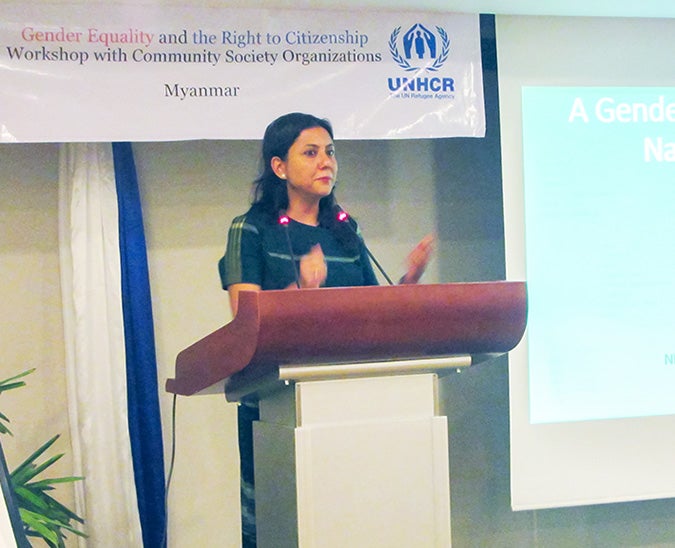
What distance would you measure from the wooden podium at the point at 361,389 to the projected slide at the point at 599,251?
184cm

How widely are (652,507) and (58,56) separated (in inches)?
118

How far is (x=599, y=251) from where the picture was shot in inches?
138

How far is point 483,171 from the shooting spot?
12.9ft

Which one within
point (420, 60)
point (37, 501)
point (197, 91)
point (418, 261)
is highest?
point (420, 60)

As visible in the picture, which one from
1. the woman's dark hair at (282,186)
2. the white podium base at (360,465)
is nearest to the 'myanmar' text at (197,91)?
the woman's dark hair at (282,186)

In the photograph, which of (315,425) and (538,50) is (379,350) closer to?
(315,425)

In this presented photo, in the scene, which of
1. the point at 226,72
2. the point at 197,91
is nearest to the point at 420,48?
the point at 226,72

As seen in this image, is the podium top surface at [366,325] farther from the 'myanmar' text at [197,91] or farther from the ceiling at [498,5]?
the ceiling at [498,5]

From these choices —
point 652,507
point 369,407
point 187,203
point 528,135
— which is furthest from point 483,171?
→ point 369,407

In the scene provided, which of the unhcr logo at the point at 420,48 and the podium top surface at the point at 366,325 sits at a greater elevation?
the unhcr logo at the point at 420,48

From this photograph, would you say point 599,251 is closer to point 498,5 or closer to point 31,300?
point 498,5

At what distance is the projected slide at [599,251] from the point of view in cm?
346

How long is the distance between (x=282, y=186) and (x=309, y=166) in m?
0.09

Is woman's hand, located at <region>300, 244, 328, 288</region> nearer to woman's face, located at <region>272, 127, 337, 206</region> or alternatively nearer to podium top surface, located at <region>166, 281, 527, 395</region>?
podium top surface, located at <region>166, 281, 527, 395</region>
